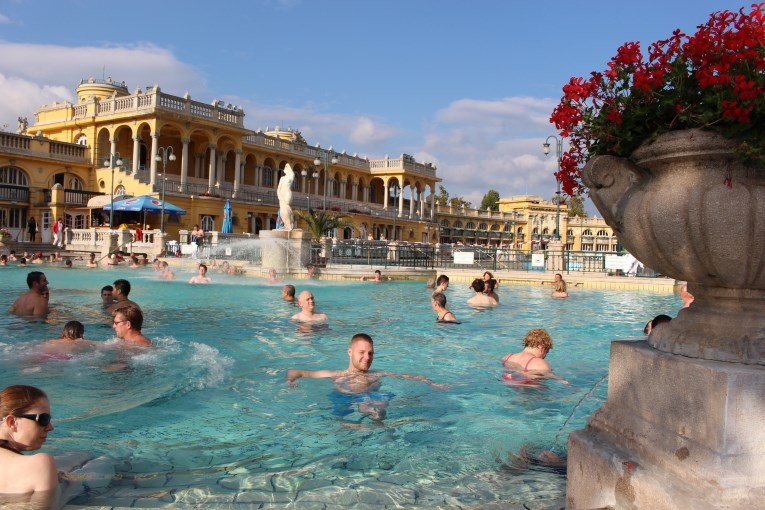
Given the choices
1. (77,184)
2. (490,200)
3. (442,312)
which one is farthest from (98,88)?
(490,200)

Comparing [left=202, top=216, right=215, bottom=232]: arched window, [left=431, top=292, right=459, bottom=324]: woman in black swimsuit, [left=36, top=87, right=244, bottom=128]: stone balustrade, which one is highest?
[left=36, top=87, right=244, bottom=128]: stone balustrade

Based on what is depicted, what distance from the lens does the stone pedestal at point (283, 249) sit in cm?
2122

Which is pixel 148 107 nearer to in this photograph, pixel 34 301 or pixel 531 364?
pixel 34 301

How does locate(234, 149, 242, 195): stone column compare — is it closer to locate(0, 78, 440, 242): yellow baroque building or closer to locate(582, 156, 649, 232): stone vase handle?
locate(0, 78, 440, 242): yellow baroque building

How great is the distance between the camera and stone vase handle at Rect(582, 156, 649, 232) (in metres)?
2.74

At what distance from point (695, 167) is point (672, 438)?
107cm

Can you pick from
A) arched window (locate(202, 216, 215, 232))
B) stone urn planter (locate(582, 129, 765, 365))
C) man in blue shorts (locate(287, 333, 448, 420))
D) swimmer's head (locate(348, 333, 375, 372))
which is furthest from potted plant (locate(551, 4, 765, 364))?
arched window (locate(202, 216, 215, 232))

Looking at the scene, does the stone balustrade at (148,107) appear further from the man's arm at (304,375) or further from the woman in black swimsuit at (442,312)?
the man's arm at (304,375)

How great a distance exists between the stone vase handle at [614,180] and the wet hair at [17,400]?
288cm

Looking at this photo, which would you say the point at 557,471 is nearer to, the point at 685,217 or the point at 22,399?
the point at 685,217

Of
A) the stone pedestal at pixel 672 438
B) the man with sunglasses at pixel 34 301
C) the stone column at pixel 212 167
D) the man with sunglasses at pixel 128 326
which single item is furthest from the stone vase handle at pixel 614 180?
the stone column at pixel 212 167

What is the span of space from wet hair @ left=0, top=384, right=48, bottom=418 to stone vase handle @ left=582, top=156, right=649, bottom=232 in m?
2.88

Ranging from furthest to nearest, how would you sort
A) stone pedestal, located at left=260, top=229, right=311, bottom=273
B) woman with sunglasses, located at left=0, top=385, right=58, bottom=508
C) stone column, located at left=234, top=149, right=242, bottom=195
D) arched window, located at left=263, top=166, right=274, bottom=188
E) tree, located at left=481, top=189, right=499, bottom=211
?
tree, located at left=481, top=189, right=499, bottom=211, arched window, located at left=263, top=166, right=274, bottom=188, stone column, located at left=234, top=149, right=242, bottom=195, stone pedestal, located at left=260, top=229, right=311, bottom=273, woman with sunglasses, located at left=0, top=385, right=58, bottom=508

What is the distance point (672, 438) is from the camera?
2.45 metres
